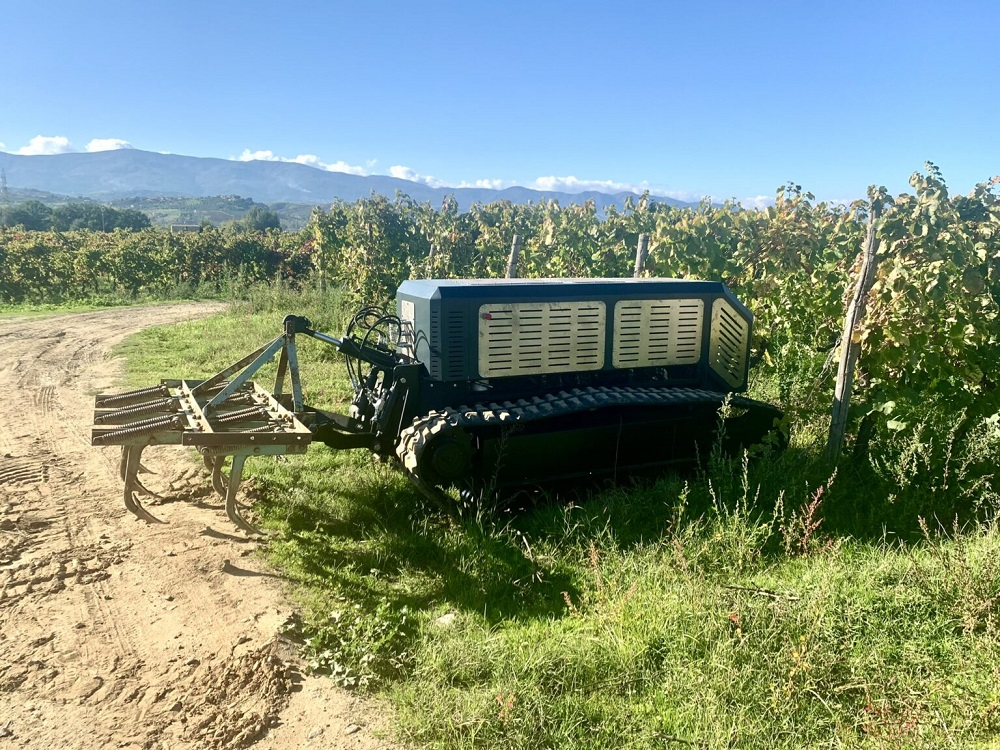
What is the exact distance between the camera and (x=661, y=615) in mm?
3498

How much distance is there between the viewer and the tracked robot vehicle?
16.4ft

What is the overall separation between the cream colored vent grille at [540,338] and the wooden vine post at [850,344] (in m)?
1.98

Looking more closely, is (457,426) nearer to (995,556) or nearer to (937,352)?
(995,556)

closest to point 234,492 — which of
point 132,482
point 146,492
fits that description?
point 132,482

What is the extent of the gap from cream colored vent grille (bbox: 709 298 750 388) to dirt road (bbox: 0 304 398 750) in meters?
4.06

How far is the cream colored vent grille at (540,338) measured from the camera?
5297 mm

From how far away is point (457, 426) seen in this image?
4.93 metres

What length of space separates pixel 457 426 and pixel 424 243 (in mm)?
12703

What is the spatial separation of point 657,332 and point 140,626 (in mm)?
4269

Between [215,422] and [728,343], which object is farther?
[728,343]

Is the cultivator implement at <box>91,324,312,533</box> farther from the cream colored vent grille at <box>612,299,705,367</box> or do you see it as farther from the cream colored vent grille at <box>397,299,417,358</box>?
the cream colored vent grille at <box>612,299,705,367</box>

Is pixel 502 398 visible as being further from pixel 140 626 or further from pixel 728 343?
pixel 140 626

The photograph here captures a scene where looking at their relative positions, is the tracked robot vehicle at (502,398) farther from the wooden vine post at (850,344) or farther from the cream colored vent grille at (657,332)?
the wooden vine post at (850,344)

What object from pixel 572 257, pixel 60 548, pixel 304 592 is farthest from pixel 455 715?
pixel 572 257
